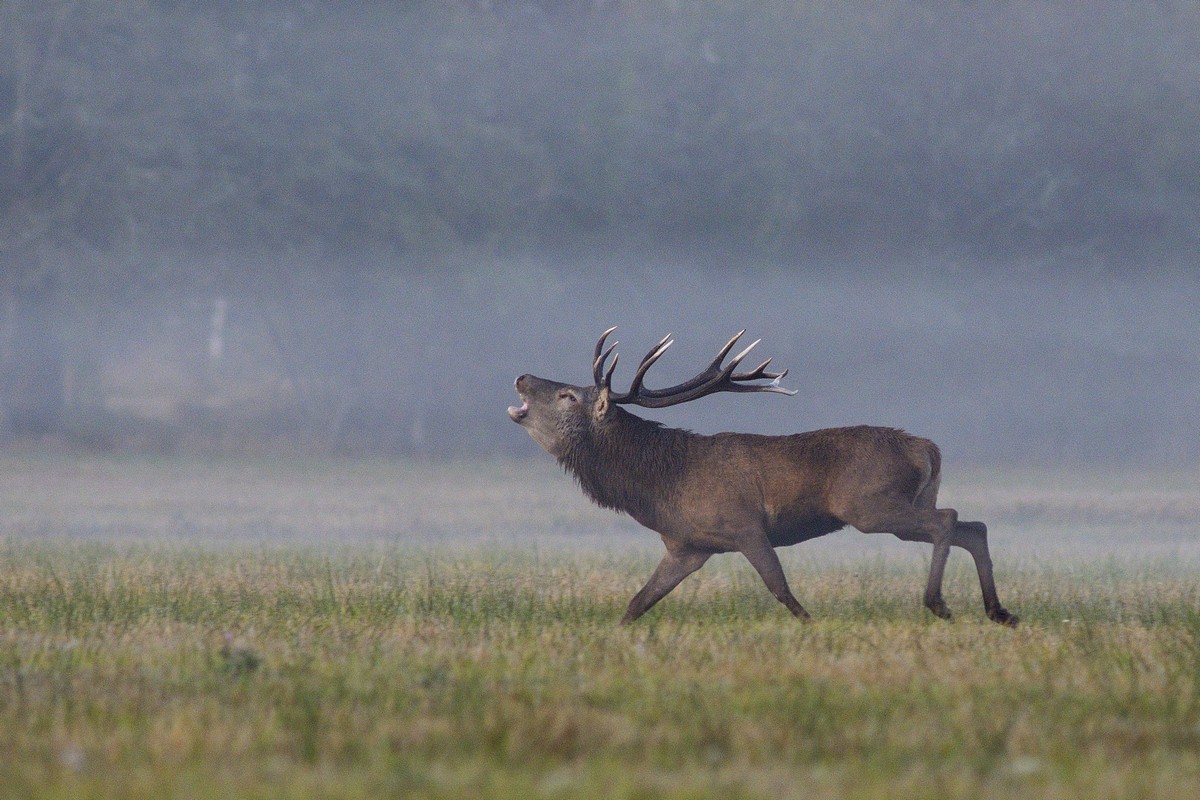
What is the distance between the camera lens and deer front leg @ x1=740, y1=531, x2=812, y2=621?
11125mm

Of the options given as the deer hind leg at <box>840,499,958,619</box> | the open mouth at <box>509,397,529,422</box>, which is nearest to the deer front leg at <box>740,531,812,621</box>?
the deer hind leg at <box>840,499,958,619</box>

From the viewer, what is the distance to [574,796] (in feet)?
17.2

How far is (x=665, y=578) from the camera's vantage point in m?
11.5

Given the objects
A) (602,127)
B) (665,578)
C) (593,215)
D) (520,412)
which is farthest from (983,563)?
(602,127)

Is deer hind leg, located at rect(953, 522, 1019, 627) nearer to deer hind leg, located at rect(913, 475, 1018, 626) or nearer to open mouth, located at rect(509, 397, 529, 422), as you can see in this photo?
deer hind leg, located at rect(913, 475, 1018, 626)

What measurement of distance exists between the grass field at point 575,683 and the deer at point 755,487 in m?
0.35

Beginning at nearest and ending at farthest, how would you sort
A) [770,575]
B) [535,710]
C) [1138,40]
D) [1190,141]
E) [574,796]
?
[574,796]
[535,710]
[770,575]
[1190,141]
[1138,40]

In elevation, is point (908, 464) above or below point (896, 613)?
above

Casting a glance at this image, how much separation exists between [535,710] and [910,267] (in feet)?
129

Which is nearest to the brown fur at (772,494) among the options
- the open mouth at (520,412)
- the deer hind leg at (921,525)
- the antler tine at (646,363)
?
the deer hind leg at (921,525)

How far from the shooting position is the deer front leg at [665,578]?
1128cm

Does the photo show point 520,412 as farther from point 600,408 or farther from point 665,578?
point 665,578

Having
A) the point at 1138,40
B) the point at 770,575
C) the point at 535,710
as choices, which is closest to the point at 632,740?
the point at 535,710

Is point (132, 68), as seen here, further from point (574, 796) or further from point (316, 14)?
point (574, 796)
